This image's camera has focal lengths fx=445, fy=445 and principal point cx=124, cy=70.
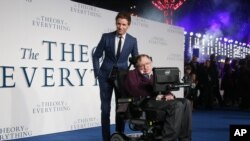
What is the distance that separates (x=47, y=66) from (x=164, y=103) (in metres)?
2.98

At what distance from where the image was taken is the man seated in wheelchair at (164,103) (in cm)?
531

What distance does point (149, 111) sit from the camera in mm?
5414

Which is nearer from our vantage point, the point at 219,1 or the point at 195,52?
the point at 195,52

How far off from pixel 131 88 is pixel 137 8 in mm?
34441

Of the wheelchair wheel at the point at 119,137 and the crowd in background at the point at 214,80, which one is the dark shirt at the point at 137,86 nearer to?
the wheelchair wheel at the point at 119,137

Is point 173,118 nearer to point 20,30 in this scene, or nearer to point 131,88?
point 131,88

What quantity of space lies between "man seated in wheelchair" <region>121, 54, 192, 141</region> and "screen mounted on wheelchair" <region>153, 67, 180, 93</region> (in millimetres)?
59

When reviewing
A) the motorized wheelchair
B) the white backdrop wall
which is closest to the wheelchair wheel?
the motorized wheelchair

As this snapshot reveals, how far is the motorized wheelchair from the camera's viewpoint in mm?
5375

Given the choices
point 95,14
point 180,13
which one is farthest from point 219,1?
point 95,14

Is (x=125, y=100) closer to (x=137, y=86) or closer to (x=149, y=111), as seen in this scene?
(x=137, y=86)

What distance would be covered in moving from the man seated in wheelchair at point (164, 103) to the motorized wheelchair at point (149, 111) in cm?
4

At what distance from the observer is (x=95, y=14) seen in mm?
8977

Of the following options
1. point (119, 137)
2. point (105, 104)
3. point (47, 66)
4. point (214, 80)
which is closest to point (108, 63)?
point (105, 104)
